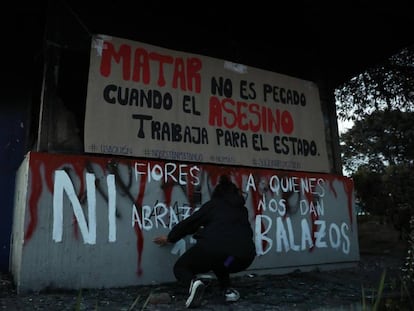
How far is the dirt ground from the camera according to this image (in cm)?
390

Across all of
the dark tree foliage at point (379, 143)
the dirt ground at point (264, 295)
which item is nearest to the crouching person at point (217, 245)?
the dirt ground at point (264, 295)

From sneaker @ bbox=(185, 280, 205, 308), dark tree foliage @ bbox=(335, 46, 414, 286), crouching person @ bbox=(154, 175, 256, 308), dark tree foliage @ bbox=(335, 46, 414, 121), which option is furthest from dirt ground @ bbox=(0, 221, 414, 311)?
dark tree foliage @ bbox=(335, 46, 414, 121)

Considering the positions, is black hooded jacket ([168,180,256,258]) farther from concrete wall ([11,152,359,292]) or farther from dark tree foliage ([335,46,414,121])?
dark tree foliage ([335,46,414,121])

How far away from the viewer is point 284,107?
656 cm

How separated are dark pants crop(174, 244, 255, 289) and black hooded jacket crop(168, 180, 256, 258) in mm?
41

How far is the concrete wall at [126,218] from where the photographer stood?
4480mm

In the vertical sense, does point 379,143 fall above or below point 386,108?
above

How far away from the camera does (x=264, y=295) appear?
459 cm

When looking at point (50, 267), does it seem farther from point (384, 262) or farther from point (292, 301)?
point (384, 262)

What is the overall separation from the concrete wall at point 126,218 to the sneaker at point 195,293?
1.21m

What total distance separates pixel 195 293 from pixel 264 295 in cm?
110

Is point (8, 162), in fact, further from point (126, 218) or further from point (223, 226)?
point (223, 226)

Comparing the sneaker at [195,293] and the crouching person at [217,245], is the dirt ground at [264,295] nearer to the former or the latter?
the sneaker at [195,293]

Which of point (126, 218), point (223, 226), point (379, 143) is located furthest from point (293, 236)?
point (379, 143)
